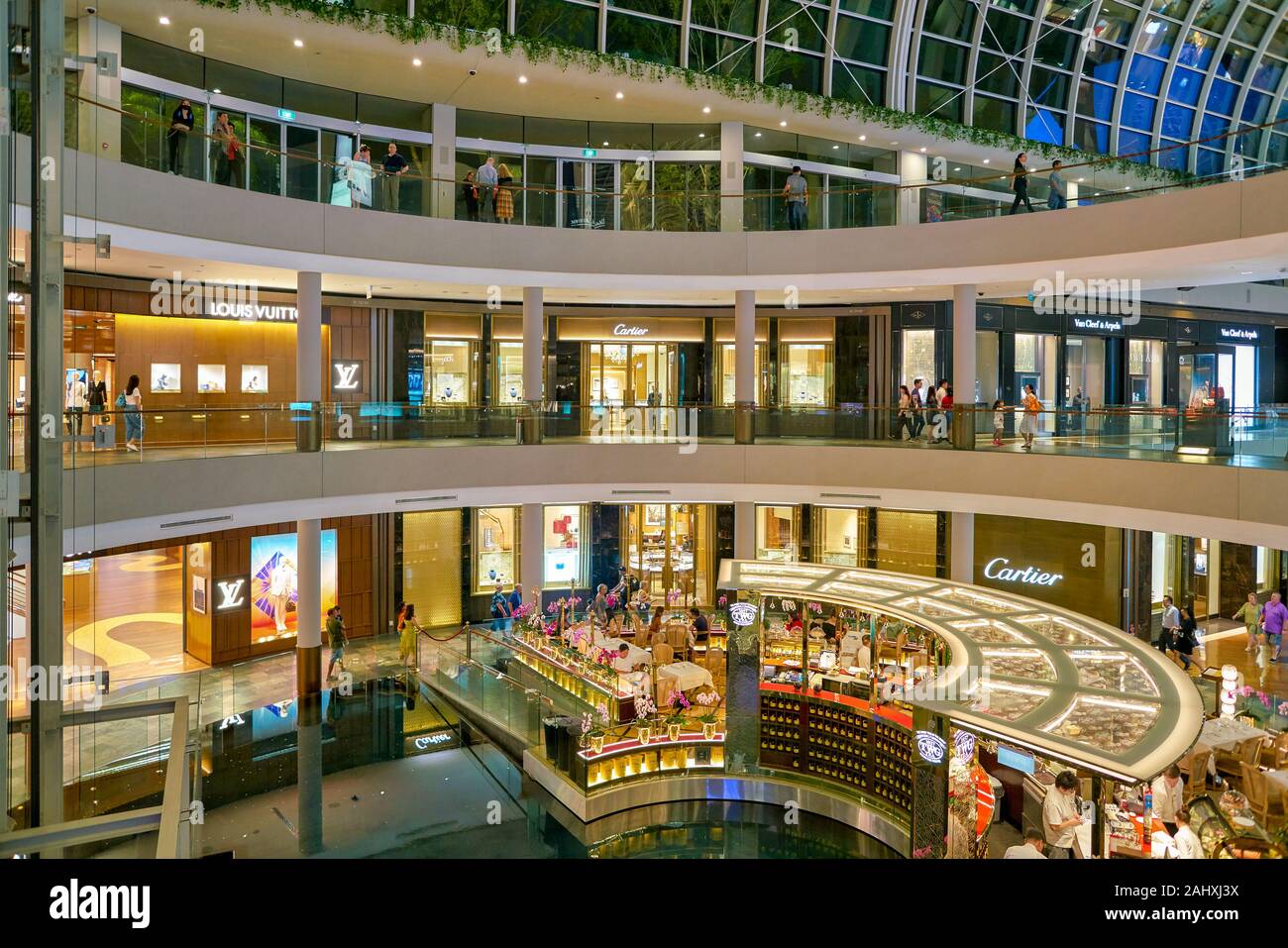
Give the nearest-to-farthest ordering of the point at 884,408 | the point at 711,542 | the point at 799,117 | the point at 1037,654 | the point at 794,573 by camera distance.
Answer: the point at 1037,654 → the point at 794,573 → the point at 884,408 → the point at 799,117 → the point at 711,542

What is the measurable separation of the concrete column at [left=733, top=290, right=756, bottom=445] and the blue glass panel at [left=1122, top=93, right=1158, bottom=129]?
636 inches

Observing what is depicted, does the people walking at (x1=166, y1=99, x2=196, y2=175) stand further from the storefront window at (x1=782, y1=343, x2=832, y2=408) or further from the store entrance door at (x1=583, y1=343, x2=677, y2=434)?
the storefront window at (x1=782, y1=343, x2=832, y2=408)

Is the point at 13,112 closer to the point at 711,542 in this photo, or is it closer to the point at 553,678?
the point at 553,678

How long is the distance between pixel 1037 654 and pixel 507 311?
17901mm

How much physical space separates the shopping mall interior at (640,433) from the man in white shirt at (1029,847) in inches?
7.3

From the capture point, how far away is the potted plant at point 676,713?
15.1 metres

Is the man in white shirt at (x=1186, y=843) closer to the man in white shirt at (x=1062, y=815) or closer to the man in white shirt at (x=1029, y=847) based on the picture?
the man in white shirt at (x=1062, y=815)

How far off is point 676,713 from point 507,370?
12.7m

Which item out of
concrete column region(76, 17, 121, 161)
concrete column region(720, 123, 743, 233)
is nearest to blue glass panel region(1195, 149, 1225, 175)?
concrete column region(720, 123, 743, 233)

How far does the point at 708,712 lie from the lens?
621 inches

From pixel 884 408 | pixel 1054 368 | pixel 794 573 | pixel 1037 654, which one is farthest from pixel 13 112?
pixel 1054 368

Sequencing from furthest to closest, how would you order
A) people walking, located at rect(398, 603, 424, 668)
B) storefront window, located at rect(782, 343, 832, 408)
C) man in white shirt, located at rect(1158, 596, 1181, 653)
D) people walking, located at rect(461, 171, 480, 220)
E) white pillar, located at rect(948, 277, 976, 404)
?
storefront window, located at rect(782, 343, 832, 408), white pillar, located at rect(948, 277, 976, 404), people walking, located at rect(461, 171, 480, 220), people walking, located at rect(398, 603, 424, 668), man in white shirt, located at rect(1158, 596, 1181, 653)

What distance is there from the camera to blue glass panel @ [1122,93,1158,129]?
28.9m

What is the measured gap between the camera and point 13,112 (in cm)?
393
